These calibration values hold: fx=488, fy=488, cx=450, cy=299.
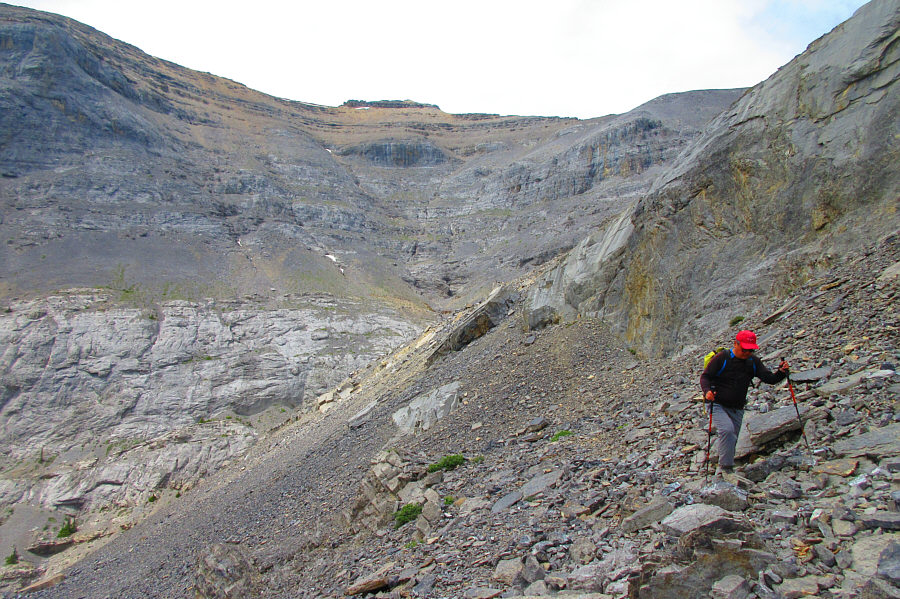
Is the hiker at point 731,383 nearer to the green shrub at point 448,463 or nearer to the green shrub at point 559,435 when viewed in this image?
the green shrub at point 559,435

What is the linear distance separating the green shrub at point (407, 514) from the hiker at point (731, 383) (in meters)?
5.76

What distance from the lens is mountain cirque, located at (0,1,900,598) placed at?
5410 mm

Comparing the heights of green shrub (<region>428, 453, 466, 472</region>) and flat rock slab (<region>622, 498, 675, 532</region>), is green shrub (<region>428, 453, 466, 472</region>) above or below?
below

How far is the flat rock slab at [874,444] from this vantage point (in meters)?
4.78

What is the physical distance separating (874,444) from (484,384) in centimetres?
1147

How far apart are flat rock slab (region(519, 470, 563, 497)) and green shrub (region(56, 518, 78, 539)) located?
106 ft

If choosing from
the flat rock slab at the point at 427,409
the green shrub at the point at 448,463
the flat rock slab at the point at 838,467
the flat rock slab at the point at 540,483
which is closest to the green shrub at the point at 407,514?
the green shrub at the point at 448,463

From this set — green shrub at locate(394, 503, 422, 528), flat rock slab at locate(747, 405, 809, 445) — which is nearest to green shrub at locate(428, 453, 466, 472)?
green shrub at locate(394, 503, 422, 528)

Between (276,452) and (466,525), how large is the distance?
2027 cm

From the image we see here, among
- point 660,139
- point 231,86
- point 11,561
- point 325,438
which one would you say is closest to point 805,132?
point 325,438

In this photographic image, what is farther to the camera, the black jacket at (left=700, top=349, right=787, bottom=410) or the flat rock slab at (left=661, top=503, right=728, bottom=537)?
the black jacket at (left=700, top=349, right=787, bottom=410)

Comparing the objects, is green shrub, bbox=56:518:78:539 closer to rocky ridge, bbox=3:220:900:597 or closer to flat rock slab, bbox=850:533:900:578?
rocky ridge, bbox=3:220:900:597

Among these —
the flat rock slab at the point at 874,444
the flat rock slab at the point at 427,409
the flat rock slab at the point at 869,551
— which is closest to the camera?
the flat rock slab at the point at 869,551

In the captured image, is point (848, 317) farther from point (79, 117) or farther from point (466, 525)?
point (79, 117)
